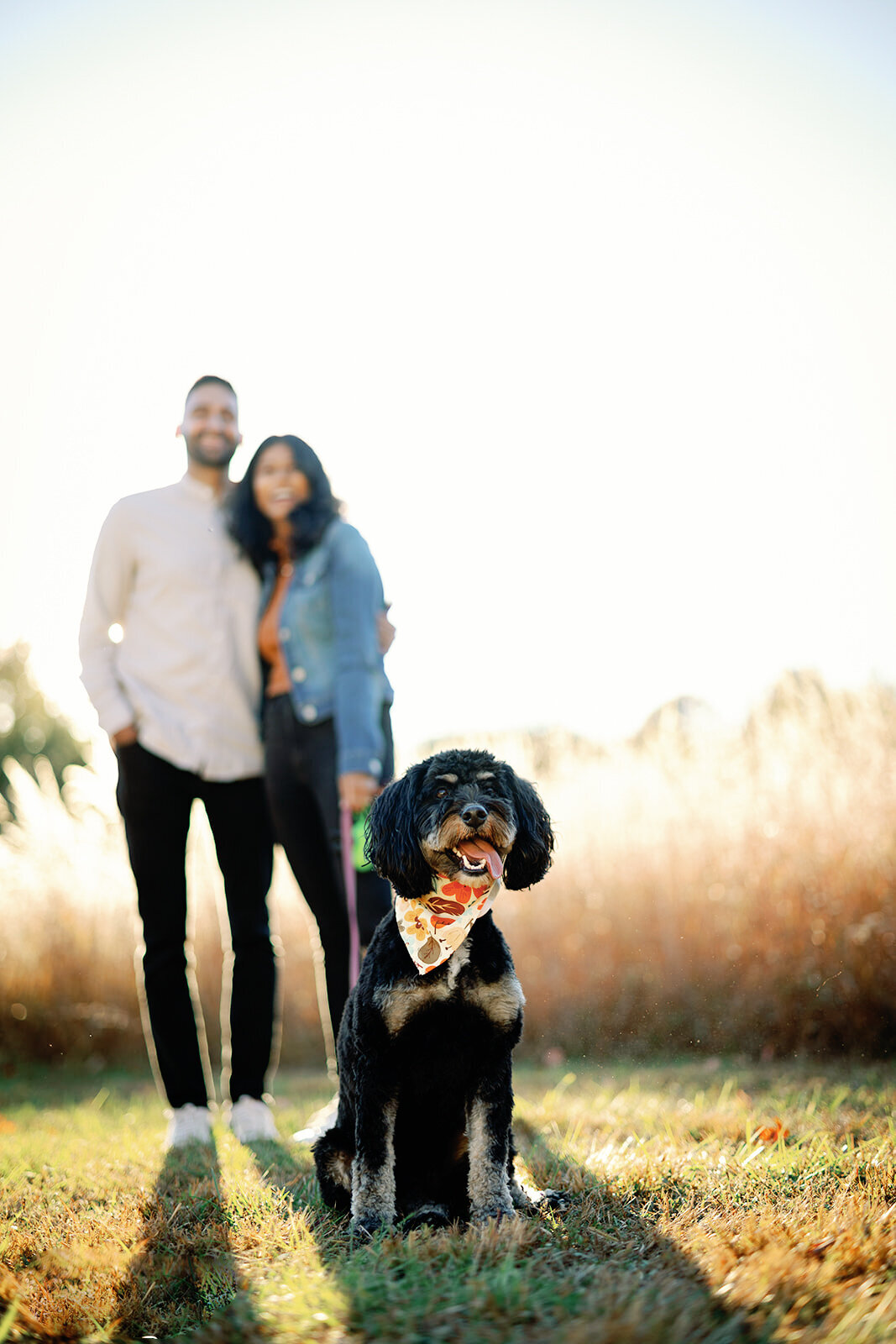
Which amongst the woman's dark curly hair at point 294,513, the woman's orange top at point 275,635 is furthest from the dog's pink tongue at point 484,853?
the woman's dark curly hair at point 294,513

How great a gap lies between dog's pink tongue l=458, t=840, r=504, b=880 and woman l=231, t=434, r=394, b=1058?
0.99m

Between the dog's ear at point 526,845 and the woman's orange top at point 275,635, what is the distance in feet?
4.55

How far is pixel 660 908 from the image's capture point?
584 cm

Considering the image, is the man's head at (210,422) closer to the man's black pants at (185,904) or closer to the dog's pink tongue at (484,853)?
the man's black pants at (185,904)

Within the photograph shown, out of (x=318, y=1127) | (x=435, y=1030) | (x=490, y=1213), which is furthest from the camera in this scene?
(x=318, y=1127)

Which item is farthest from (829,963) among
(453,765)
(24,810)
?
(24,810)

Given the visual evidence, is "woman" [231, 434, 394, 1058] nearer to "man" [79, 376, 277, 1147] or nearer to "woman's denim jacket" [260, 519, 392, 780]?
"woman's denim jacket" [260, 519, 392, 780]

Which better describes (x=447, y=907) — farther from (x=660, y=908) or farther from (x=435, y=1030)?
(x=660, y=908)

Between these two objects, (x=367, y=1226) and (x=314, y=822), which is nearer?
(x=367, y=1226)

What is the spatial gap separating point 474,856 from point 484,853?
0.03 m

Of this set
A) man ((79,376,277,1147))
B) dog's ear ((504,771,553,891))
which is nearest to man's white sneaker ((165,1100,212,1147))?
man ((79,376,277,1147))

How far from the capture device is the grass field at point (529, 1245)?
1.61 metres

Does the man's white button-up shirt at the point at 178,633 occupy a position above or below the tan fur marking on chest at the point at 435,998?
above

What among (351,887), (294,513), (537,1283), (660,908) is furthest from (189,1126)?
(660,908)
